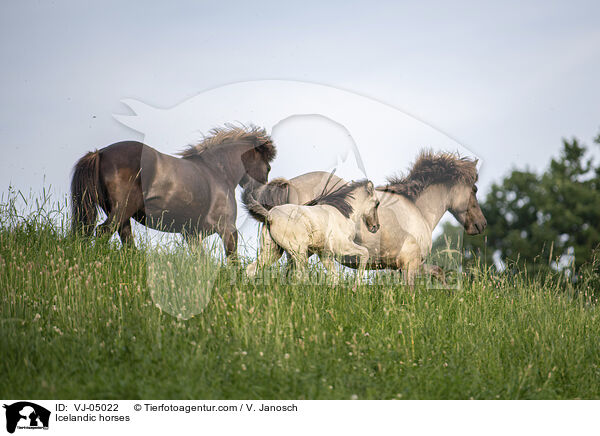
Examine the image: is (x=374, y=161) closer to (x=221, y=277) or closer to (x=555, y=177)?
(x=221, y=277)

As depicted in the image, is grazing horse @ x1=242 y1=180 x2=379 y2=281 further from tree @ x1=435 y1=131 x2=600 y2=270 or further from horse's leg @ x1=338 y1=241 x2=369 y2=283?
tree @ x1=435 y1=131 x2=600 y2=270

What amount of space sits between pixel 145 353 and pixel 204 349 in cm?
56

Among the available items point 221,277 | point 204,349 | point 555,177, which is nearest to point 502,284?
point 221,277

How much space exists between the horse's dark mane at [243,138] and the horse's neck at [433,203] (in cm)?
275

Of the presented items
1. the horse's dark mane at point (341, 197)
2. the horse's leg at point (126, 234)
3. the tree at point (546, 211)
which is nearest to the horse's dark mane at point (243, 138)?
the horse's dark mane at point (341, 197)

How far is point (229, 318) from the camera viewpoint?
19.7 ft

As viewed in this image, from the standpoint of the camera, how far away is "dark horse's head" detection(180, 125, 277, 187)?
681 centimetres

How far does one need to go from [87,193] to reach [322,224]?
3959 mm

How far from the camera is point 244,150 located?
703 cm

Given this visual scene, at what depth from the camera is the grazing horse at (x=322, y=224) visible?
21.0 feet

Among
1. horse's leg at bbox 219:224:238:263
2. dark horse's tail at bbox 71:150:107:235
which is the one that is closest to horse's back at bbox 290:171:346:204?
horse's leg at bbox 219:224:238:263
